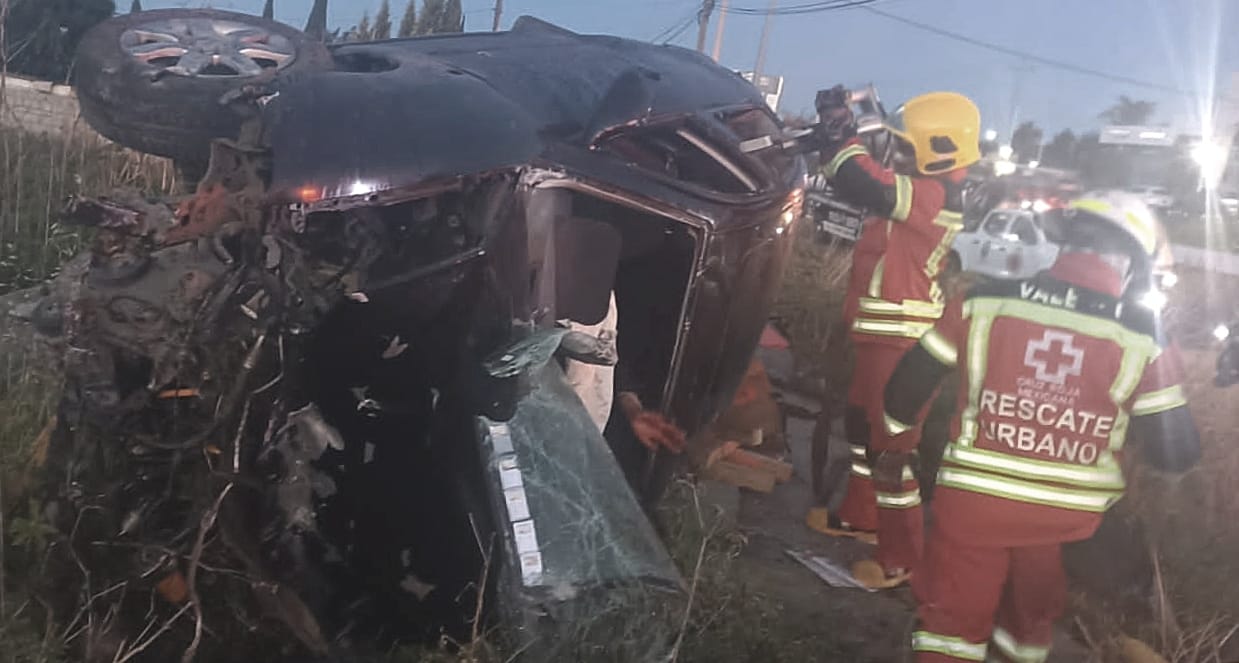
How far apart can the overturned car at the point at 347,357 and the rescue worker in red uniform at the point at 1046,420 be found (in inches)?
32.3

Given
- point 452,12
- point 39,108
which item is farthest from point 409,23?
point 39,108

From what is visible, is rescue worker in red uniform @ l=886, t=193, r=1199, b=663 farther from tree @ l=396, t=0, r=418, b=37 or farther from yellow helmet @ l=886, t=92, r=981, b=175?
tree @ l=396, t=0, r=418, b=37

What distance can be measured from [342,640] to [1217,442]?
16.7 feet

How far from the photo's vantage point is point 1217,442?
5895 mm

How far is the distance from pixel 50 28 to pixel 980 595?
818cm

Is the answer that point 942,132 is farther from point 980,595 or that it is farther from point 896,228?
point 980,595

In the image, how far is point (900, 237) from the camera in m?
4.37

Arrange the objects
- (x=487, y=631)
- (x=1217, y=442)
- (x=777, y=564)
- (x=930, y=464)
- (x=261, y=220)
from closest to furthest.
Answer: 1. (x=261, y=220)
2. (x=487, y=631)
3. (x=777, y=564)
4. (x=930, y=464)
5. (x=1217, y=442)

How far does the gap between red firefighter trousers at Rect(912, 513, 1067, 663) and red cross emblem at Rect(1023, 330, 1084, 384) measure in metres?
0.45

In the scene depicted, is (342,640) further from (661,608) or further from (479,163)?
(479,163)

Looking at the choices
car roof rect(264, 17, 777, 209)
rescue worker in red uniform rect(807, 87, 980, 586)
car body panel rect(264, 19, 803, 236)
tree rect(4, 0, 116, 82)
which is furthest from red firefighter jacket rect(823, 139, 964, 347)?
tree rect(4, 0, 116, 82)

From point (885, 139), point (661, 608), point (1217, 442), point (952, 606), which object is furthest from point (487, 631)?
point (1217, 442)

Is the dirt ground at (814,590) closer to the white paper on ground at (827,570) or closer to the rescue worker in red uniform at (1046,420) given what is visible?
the white paper on ground at (827,570)

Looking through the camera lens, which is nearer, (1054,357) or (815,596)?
(1054,357)
